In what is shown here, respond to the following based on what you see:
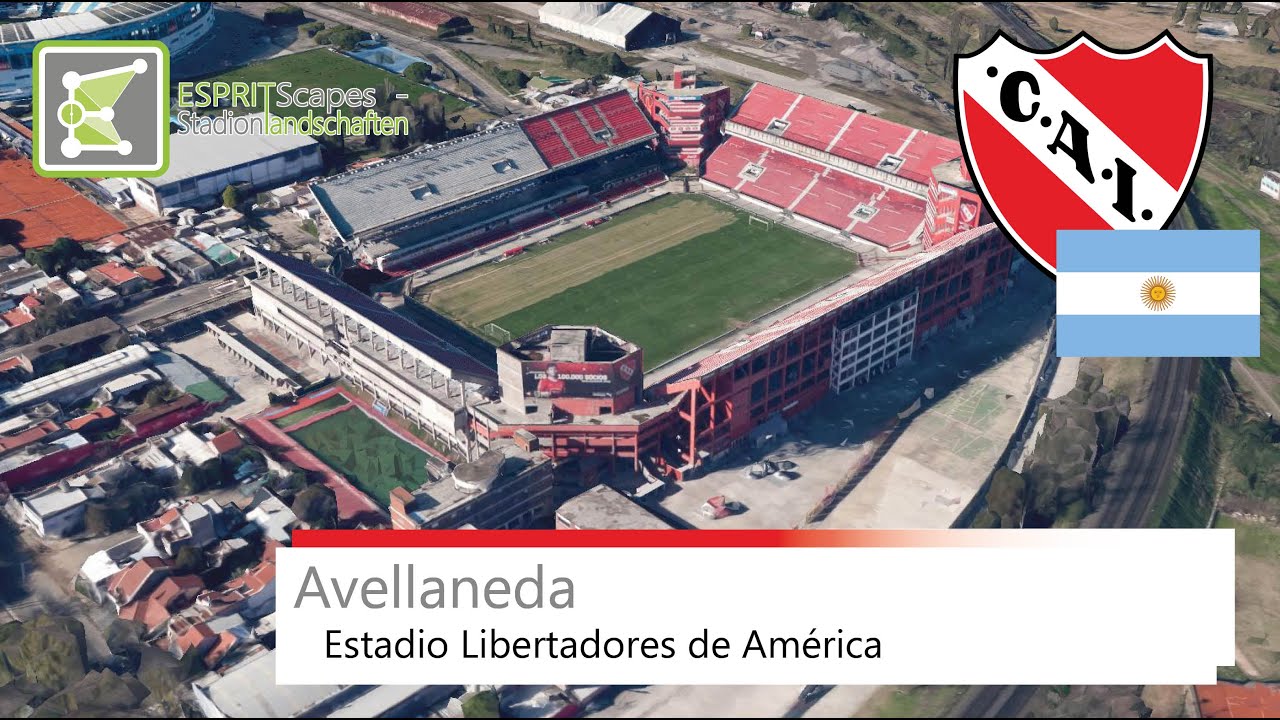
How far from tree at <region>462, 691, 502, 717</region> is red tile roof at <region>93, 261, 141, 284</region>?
3777 inches

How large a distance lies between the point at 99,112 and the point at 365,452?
231ft

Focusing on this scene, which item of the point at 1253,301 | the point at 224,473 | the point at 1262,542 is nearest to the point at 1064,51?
the point at 1253,301

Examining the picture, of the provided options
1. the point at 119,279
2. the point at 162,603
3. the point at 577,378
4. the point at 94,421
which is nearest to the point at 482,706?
the point at 162,603

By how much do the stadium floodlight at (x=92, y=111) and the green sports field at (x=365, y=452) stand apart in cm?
5983

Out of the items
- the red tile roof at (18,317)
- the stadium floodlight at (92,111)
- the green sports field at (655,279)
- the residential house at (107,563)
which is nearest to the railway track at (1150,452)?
the green sports field at (655,279)

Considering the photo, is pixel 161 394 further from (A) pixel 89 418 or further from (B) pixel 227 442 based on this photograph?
(B) pixel 227 442

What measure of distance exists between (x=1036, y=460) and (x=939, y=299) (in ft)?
103

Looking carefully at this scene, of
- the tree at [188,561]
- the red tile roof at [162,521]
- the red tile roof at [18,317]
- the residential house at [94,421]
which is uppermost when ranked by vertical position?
the red tile roof at [18,317]

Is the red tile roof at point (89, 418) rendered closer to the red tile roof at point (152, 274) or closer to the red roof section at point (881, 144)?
the red tile roof at point (152, 274)

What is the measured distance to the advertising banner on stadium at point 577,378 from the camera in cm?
13475

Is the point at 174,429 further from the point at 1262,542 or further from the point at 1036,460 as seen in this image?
the point at 1262,542

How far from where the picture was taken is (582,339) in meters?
138

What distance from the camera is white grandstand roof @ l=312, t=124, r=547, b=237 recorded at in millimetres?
179625

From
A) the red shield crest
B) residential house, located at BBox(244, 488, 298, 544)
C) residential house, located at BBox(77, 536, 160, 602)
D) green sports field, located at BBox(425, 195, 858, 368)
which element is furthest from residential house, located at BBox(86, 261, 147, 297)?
the red shield crest
